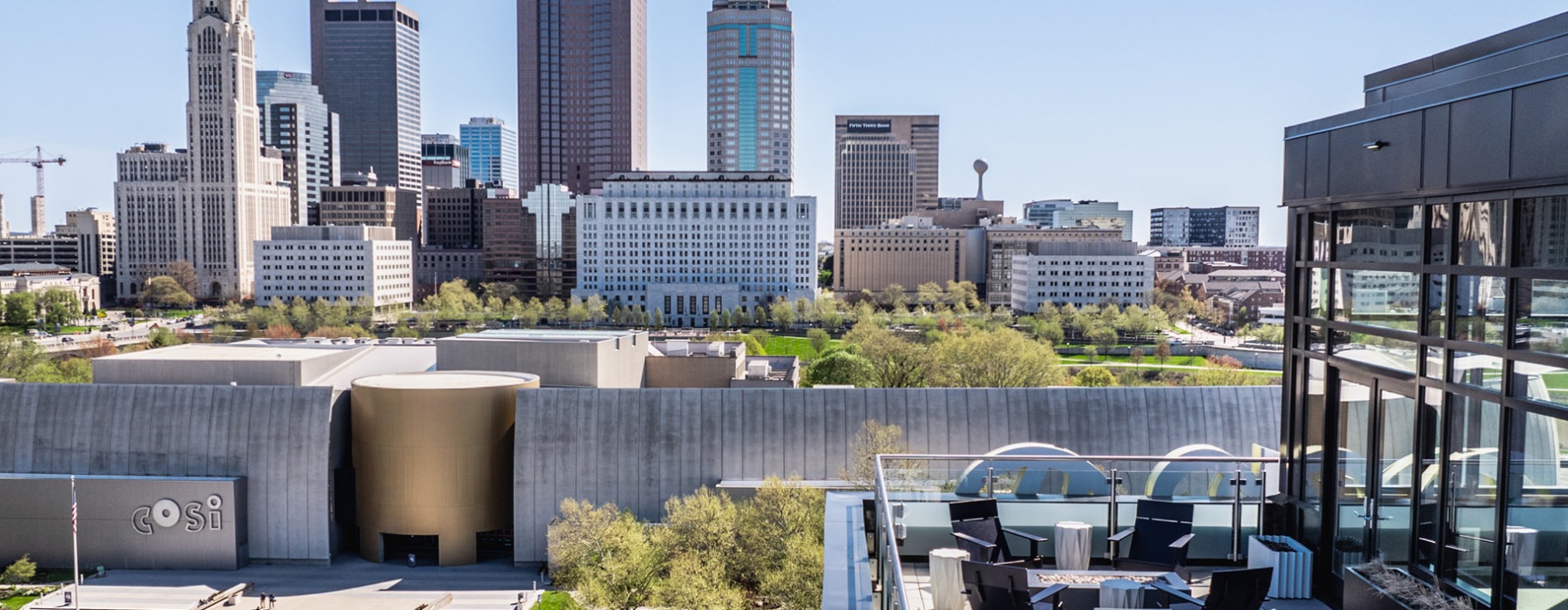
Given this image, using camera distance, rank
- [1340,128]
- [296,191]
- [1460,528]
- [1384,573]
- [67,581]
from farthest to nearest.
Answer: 1. [296,191]
2. [67,581]
3. [1340,128]
4. [1384,573]
5. [1460,528]

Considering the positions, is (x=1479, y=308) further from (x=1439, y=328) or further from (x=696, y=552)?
(x=696, y=552)

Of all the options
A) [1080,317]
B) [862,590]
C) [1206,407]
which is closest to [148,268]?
[1080,317]

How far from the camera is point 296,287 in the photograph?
463 feet

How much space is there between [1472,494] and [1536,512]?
24.4 inches

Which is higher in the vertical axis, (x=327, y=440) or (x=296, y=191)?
(x=296, y=191)

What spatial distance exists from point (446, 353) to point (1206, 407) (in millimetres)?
27102

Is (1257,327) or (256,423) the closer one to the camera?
(256,423)

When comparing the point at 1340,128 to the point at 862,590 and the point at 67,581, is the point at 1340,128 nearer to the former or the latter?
the point at 862,590

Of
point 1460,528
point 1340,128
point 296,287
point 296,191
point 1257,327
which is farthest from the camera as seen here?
point 296,191

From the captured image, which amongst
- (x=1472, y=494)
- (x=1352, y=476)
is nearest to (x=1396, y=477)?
(x=1352, y=476)

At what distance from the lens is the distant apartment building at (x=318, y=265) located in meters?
140

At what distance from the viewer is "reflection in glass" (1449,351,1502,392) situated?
25.4ft

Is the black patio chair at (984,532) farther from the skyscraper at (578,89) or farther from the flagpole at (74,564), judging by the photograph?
the skyscraper at (578,89)

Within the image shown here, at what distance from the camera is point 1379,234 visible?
9.09 meters
